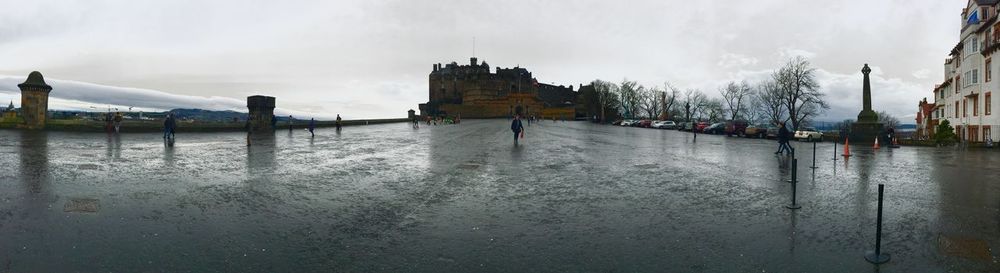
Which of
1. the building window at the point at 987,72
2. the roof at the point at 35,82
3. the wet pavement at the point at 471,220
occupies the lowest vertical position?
the wet pavement at the point at 471,220

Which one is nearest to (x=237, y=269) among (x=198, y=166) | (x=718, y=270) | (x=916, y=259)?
(x=718, y=270)

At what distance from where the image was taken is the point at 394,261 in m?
5.19

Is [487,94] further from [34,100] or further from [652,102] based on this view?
[34,100]

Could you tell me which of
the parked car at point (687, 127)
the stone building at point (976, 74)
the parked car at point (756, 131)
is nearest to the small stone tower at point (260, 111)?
the parked car at point (756, 131)

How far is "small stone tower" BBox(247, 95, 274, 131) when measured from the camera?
32.5 metres

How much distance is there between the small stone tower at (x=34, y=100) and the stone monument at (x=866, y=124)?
147ft

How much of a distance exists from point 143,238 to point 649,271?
17.6 feet

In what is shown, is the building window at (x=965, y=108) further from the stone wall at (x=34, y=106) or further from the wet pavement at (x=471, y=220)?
the stone wall at (x=34, y=106)

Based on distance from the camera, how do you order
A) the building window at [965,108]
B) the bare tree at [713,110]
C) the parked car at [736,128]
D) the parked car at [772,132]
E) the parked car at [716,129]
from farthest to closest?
the bare tree at [713,110] → the parked car at [716,129] → the parked car at [736,128] → the building window at [965,108] → the parked car at [772,132]

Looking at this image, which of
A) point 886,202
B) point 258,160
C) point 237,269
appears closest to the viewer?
point 237,269

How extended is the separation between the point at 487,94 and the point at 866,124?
92.6 m

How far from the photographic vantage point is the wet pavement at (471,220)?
205 inches

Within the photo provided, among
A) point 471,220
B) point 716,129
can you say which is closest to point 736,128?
point 716,129

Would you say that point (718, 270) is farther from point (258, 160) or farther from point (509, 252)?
point (258, 160)
